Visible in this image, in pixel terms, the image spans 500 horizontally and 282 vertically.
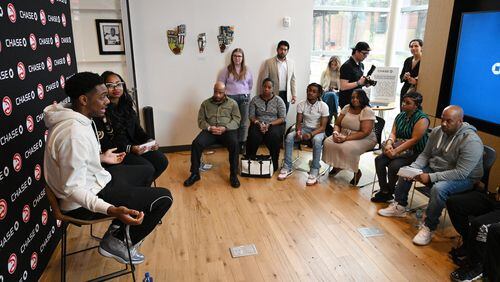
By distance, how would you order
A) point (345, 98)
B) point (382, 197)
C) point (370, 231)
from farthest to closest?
point (345, 98), point (382, 197), point (370, 231)

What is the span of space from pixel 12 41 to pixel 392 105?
4.11 m

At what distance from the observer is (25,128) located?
214 centimetres

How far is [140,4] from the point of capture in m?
4.30

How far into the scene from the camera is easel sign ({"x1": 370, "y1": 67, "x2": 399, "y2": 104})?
4.52m

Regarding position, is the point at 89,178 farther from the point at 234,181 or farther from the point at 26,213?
the point at 234,181

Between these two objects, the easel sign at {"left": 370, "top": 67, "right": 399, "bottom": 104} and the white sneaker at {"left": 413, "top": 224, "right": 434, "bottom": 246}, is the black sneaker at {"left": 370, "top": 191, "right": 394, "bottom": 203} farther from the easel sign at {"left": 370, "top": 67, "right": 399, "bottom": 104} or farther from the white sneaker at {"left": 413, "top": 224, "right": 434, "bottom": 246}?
the easel sign at {"left": 370, "top": 67, "right": 399, "bottom": 104}

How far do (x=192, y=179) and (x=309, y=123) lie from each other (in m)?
1.54

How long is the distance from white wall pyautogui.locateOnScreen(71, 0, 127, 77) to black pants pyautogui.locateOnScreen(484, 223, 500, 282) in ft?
13.1

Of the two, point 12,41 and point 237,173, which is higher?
point 12,41

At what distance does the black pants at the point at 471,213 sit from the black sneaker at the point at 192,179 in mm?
2490

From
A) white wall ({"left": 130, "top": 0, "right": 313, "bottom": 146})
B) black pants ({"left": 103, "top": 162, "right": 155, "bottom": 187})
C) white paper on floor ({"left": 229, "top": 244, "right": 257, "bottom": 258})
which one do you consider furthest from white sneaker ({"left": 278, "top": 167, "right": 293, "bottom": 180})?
black pants ({"left": 103, "top": 162, "right": 155, "bottom": 187})

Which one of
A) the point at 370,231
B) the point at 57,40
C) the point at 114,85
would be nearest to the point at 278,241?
the point at 370,231

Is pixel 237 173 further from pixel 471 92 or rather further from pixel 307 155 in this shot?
pixel 471 92

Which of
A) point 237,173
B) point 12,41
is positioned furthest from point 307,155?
point 12,41
